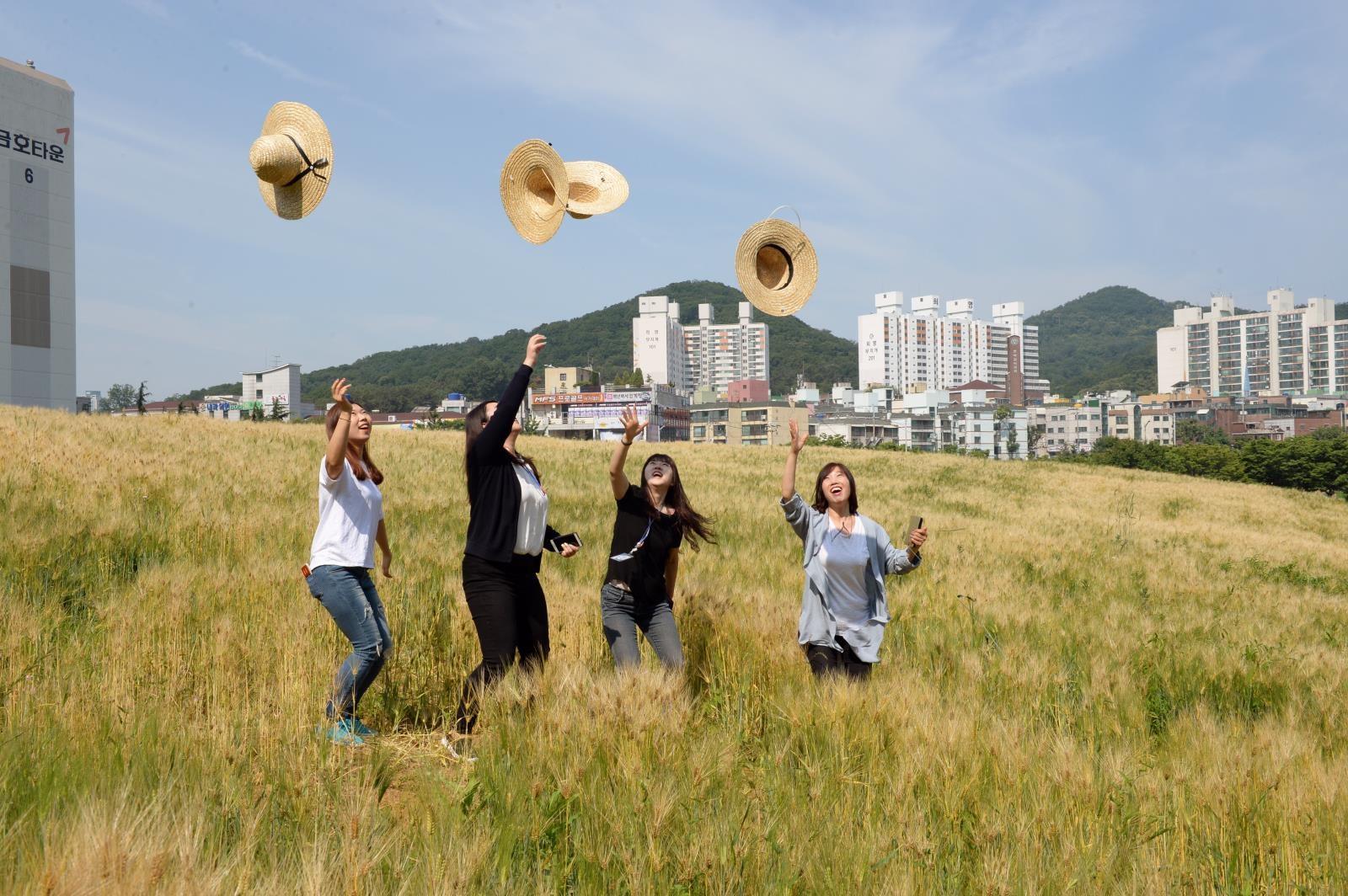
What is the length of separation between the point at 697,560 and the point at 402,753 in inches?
238

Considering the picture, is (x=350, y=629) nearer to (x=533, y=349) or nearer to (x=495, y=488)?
(x=495, y=488)

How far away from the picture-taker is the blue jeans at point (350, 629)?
4949 mm

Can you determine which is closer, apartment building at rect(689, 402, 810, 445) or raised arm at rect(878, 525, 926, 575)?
raised arm at rect(878, 525, 926, 575)

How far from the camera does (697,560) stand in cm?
1073

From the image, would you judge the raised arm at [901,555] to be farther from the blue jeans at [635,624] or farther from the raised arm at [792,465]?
the blue jeans at [635,624]

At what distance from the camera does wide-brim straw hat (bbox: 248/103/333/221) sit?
4.57m

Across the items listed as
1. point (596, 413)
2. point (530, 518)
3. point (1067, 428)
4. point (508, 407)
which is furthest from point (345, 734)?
point (1067, 428)

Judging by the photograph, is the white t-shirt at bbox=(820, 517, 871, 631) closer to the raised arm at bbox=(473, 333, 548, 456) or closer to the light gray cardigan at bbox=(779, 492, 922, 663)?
the light gray cardigan at bbox=(779, 492, 922, 663)

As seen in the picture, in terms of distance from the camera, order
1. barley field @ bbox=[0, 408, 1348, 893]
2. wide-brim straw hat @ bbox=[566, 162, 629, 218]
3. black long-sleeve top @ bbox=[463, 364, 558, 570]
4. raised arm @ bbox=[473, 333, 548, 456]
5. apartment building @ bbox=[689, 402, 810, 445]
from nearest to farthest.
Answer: barley field @ bbox=[0, 408, 1348, 893], wide-brim straw hat @ bbox=[566, 162, 629, 218], raised arm @ bbox=[473, 333, 548, 456], black long-sleeve top @ bbox=[463, 364, 558, 570], apartment building @ bbox=[689, 402, 810, 445]

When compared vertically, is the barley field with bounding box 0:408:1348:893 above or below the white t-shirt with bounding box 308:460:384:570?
below

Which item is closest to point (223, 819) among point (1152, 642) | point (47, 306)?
point (1152, 642)

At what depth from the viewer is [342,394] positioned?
17.0 feet

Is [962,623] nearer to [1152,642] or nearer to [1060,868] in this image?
[1152,642]

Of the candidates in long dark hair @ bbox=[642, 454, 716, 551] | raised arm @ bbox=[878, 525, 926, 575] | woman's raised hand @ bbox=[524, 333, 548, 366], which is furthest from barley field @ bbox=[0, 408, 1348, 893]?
woman's raised hand @ bbox=[524, 333, 548, 366]
